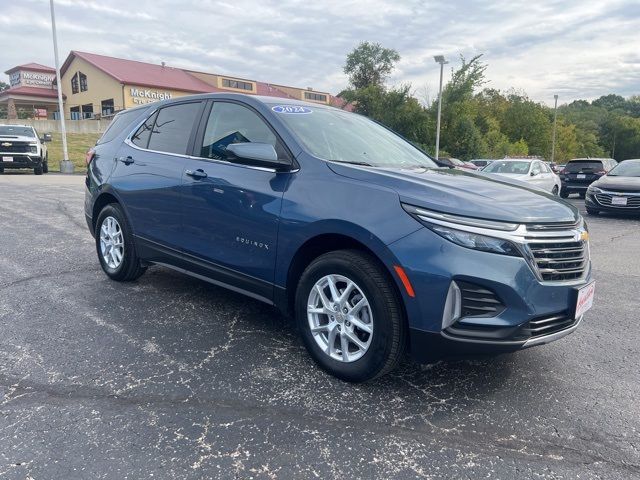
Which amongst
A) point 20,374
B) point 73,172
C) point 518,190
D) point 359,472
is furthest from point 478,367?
point 73,172

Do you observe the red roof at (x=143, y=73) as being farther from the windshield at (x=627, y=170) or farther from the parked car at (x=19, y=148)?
the windshield at (x=627, y=170)

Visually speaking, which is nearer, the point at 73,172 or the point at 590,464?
the point at 590,464

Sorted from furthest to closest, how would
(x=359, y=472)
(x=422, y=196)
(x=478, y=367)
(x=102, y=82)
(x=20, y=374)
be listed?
(x=102, y=82) → (x=478, y=367) → (x=20, y=374) → (x=422, y=196) → (x=359, y=472)

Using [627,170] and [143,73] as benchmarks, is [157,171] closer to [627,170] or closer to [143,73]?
[627,170]

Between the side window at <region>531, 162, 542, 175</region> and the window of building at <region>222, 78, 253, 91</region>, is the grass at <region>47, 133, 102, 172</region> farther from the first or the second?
the side window at <region>531, 162, 542, 175</region>

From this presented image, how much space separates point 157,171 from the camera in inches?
170

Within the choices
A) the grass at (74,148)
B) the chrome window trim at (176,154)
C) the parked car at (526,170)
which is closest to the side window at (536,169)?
the parked car at (526,170)

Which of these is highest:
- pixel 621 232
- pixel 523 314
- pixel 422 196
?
pixel 422 196

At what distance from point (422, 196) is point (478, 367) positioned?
1.30m

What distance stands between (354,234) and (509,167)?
13710mm

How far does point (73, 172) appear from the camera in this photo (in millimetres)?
22109

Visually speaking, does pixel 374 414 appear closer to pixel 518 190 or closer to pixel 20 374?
pixel 518 190

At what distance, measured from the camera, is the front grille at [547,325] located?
2654mm

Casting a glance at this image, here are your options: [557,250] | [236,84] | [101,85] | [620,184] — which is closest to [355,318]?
[557,250]
